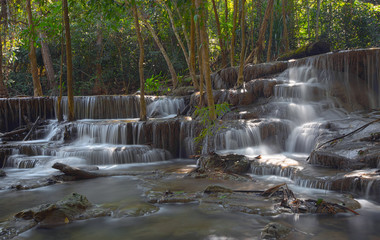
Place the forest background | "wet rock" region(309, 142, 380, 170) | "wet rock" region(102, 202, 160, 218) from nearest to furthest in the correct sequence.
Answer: "wet rock" region(102, 202, 160, 218) < "wet rock" region(309, 142, 380, 170) < the forest background

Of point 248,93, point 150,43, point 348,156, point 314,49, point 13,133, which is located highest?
point 150,43

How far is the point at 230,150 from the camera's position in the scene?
10055 millimetres

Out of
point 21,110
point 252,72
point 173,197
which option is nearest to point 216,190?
point 173,197

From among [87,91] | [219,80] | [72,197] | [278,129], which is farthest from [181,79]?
[72,197]

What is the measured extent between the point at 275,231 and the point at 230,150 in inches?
230

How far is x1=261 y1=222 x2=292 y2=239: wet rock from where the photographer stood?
419cm

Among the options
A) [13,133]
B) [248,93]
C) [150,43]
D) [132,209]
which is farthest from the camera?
[150,43]

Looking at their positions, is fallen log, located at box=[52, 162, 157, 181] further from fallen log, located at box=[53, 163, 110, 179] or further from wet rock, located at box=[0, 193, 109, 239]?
wet rock, located at box=[0, 193, 109, 239]

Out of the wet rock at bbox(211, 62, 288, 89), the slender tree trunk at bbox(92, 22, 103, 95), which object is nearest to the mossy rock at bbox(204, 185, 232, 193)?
the wet rock at bbox(211, 62, 288, 89)

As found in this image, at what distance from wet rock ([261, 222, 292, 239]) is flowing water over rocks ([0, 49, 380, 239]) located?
Result: 0.32ft

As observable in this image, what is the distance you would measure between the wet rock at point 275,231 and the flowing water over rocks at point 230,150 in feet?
0.32

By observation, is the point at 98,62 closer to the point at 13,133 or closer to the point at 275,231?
the point at 13,133

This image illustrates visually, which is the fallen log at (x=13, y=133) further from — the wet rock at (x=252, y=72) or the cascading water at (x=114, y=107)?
the wet rock at (x=252, y=72)

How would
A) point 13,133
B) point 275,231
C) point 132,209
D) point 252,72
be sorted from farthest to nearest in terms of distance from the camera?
point 252,72 → point 13,133 → point 132,209 → point 275,231
